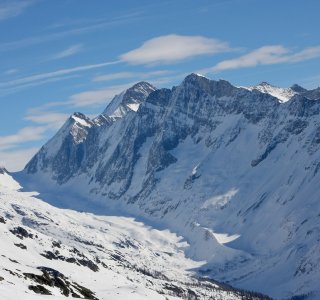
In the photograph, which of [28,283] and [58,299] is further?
[28,283]

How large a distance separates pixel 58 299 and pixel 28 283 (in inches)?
821

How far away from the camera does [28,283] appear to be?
193m

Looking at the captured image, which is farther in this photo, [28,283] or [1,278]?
[28,283]

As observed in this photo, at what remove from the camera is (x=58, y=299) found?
174 meters

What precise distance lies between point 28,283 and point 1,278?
1325 centimetres

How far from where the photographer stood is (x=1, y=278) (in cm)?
18062

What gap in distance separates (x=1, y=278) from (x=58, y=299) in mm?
15195
